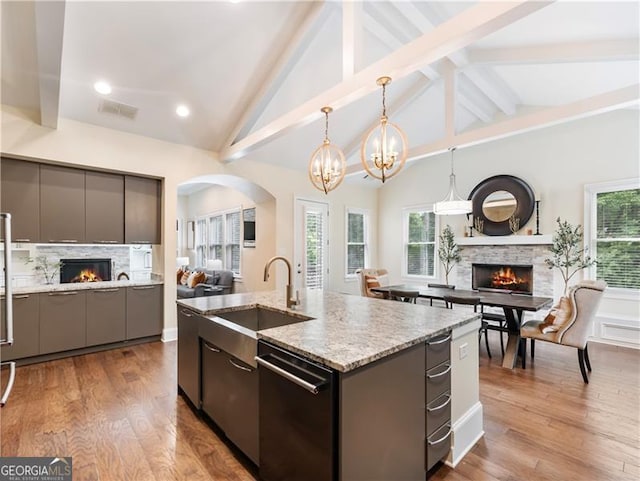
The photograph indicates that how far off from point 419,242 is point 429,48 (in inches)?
208

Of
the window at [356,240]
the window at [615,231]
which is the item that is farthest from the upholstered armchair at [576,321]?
the window at [356,240]

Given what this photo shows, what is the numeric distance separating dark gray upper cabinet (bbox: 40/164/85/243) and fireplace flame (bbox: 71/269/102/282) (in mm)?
1270

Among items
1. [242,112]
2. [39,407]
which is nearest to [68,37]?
[242,112]

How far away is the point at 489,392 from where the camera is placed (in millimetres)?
3045

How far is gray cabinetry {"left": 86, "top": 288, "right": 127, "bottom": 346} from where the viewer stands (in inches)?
160

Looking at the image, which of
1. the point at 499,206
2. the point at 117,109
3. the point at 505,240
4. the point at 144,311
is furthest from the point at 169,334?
the point at 499,206

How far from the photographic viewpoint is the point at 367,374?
1.41 m

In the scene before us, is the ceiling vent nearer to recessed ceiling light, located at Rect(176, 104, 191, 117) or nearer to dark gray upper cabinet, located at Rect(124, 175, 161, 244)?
recessed ceiling light, located at Rect(176, 104, 191, 117)

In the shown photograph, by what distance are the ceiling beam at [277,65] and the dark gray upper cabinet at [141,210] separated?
146 cm

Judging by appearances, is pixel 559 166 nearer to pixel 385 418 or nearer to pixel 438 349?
pixel 438 349

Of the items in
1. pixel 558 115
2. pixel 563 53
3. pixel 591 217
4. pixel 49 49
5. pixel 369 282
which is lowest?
pixel 369 282

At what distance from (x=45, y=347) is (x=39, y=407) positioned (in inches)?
54.4

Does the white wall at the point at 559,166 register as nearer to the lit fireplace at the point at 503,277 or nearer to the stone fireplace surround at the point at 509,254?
the stone fireplace surround at the point at 509,254

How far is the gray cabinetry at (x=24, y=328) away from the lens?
11.7 feet
